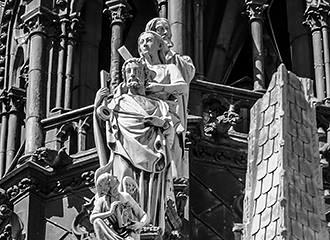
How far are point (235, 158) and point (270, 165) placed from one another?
636cm

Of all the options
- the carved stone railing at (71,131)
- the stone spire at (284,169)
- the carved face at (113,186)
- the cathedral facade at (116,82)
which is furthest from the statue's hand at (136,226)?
the carved stone railing at (71,131)

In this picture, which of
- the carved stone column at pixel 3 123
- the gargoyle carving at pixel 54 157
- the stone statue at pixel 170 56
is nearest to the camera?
the stone statue at pixel 170 56

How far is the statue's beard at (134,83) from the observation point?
24.0 meters

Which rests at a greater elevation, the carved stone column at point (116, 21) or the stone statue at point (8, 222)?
the carved stone column at point (116, 21)

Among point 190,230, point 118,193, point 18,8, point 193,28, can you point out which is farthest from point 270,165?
point 18,8

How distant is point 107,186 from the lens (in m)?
22.5

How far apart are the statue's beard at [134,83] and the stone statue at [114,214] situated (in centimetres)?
170

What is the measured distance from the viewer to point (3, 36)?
32531 mm

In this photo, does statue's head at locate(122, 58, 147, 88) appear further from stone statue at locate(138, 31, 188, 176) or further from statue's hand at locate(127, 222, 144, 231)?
statue's hand at locate(127, 222, 144, 231)

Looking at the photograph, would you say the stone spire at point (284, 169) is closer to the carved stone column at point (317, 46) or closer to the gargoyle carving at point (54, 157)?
the gargoyle carving at point (54, 157)

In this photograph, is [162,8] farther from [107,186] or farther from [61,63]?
[107,186]

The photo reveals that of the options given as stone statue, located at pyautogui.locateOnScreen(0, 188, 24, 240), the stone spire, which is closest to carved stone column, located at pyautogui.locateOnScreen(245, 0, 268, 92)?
stone statue, located at pyautogui.locateOnScreen(0, 188, 24, 240)

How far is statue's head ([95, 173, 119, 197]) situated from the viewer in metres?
22.5

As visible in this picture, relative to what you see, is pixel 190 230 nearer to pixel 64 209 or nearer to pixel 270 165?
pixel 64 209
